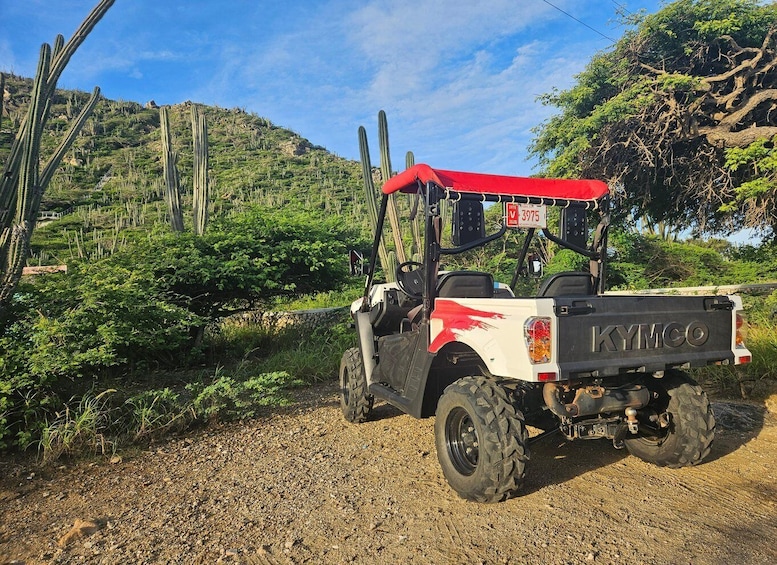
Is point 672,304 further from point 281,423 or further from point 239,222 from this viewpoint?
point 239,222

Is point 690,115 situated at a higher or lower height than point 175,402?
higher

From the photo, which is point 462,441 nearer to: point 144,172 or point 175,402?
point 175,402

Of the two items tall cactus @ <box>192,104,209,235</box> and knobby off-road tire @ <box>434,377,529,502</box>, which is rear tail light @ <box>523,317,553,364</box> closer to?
knobby off-road tire @ <box>434,377,529,502</box>

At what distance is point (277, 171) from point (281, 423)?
2799 cm

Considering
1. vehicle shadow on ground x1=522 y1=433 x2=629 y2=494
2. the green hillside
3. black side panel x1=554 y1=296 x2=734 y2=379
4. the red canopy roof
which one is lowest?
→ vehicle shadow on ground x1=522 y1=433 x2=629 y2=494

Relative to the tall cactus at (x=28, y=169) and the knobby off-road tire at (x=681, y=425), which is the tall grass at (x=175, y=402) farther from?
the knobby off-road tire at (x=681, y=425)

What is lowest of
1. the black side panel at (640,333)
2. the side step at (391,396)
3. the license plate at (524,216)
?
the side step at (391,396)

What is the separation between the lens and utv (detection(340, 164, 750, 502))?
2963 mm

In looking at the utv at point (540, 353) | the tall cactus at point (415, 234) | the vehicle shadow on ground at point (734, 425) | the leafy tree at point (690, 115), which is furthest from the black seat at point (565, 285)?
the leafy tree at point (690, 115)

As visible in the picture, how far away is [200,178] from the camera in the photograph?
36.3 feet

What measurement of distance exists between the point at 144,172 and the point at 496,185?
2704 cm

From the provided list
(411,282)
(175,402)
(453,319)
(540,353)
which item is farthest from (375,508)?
(175,402)

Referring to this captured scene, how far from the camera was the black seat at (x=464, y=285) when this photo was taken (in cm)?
393

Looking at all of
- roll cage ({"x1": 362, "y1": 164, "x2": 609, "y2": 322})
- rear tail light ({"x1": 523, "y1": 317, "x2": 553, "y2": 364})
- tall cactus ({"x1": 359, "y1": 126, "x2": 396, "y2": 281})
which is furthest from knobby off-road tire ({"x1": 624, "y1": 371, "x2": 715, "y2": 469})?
tall cactus ({"x1": 359, "y1": 126, "x2": 396, "y2": 281})
